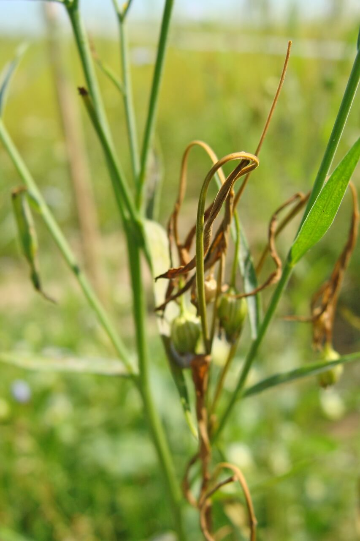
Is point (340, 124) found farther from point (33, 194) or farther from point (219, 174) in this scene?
point (33, 194)

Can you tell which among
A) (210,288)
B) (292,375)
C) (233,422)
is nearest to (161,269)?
(210,288)

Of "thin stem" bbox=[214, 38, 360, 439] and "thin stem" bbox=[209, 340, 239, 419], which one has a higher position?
"thin stem" bbox=[214, 38, 360, 439]

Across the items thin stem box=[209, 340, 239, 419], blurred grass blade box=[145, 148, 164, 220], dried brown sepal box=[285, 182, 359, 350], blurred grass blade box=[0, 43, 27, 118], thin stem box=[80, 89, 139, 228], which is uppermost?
blurred grass blade box=[0, 43, 27, 118]

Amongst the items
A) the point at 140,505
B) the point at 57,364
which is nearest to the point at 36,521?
the point at 140,505

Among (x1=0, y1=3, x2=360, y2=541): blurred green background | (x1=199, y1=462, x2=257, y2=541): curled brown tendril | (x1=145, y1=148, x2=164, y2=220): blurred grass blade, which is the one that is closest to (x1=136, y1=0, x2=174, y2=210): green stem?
(x1=145, y1=148, x2=164, y2=220): blurred grass blade

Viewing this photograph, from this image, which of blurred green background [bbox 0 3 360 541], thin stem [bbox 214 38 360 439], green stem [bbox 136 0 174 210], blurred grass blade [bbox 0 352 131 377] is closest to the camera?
thin stem [bbox 214 38 360 439]

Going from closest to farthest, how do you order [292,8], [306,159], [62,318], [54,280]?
1. [292,8]
2. [306,159]
3. [62,318]
4. [54,280]

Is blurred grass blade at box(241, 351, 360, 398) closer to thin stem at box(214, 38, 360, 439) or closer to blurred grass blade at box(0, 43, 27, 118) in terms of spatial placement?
thin stem at box(214, 38, 360, 439)
